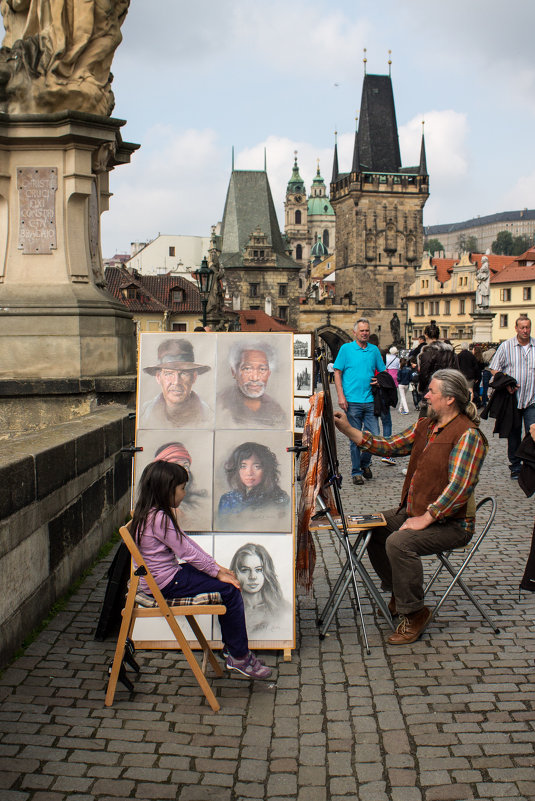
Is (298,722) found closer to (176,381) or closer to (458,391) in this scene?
(176,381)

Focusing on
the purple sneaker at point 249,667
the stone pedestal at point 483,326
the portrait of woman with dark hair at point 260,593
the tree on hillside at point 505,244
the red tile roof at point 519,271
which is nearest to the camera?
the purple sneaker at point 249,667

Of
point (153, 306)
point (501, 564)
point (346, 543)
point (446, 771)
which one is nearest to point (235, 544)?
point (346, 543)

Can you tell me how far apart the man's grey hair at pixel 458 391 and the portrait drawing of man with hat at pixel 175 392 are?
4.50 ft

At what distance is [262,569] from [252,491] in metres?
0.42

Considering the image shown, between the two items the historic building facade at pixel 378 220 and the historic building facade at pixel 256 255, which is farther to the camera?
the historic building facade at pixel 378 220

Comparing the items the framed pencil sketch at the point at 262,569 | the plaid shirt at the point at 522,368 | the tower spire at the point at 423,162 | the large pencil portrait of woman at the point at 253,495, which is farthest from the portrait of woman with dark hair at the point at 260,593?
the tower spire at the point at 423,162

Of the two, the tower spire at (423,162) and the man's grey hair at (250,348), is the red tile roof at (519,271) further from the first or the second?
the man's grey hair at (250,348)

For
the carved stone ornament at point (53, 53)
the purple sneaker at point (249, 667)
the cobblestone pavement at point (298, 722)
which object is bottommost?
the cobblestone pavement at point (298, 722)

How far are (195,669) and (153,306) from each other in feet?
196

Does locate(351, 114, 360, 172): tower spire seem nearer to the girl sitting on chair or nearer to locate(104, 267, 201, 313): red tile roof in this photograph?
locate(104, 267, 201, 313): red tile roof

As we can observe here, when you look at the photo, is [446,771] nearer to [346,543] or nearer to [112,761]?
[112,761]

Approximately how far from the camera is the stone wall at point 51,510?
4027 millimetres

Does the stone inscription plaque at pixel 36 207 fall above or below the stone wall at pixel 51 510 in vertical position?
above

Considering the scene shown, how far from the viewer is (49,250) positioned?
6984 millimetres
